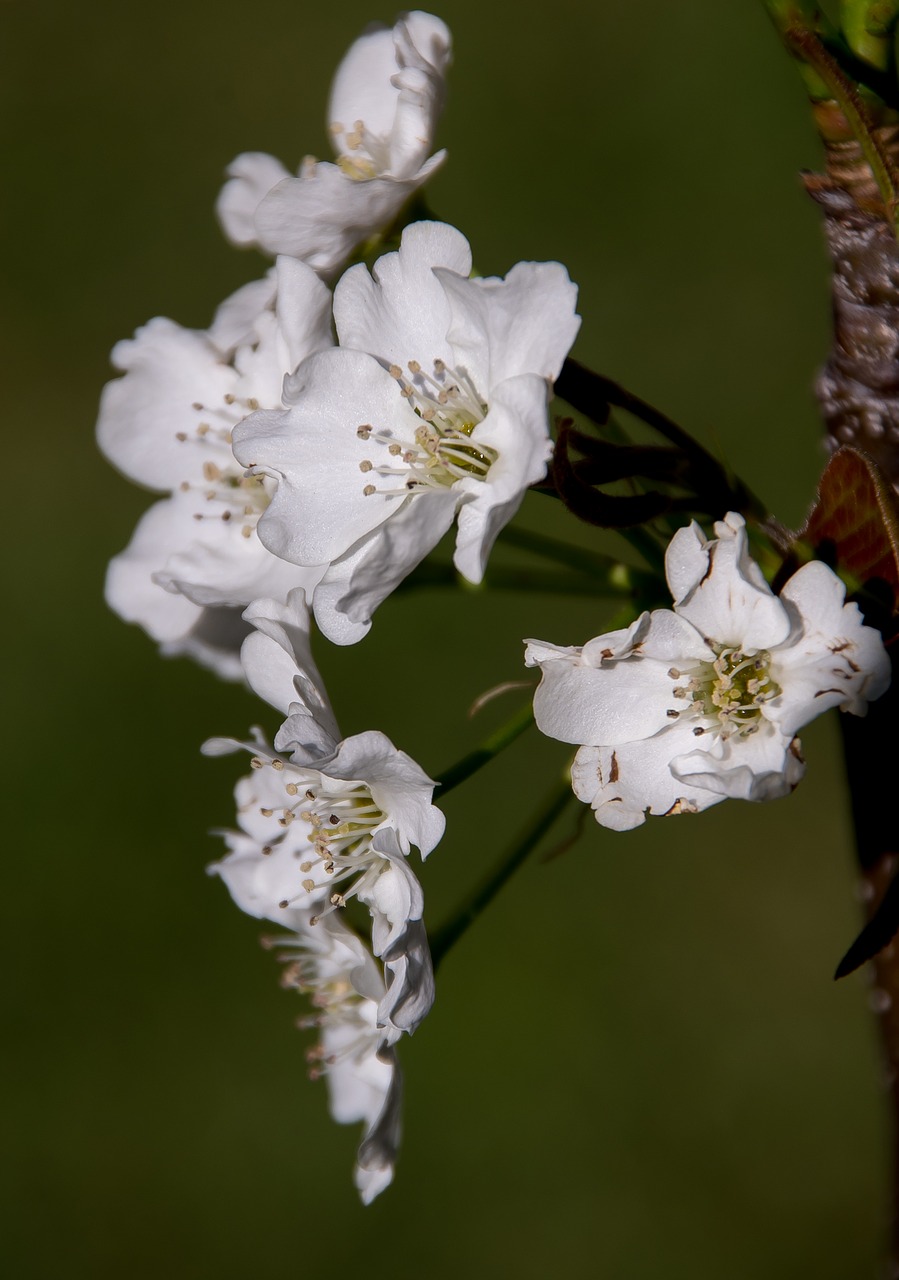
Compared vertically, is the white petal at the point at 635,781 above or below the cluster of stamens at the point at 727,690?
below

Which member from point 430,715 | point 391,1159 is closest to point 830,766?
point 430,715

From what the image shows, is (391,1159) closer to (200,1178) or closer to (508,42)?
(200,1178)

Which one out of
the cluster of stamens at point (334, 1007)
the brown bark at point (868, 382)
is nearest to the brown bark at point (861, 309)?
the brown bark at point (868, 382)

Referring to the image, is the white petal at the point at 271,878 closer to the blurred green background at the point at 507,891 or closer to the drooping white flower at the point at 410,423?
the drooping white flower at the point at 410,423

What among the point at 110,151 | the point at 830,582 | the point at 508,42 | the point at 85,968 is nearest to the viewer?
the point at 830,582

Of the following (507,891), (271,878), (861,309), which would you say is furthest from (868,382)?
(507,891)

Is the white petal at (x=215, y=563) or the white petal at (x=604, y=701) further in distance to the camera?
the white petal at (x=215, y=563)

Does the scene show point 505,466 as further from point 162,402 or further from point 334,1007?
point 334,1007
